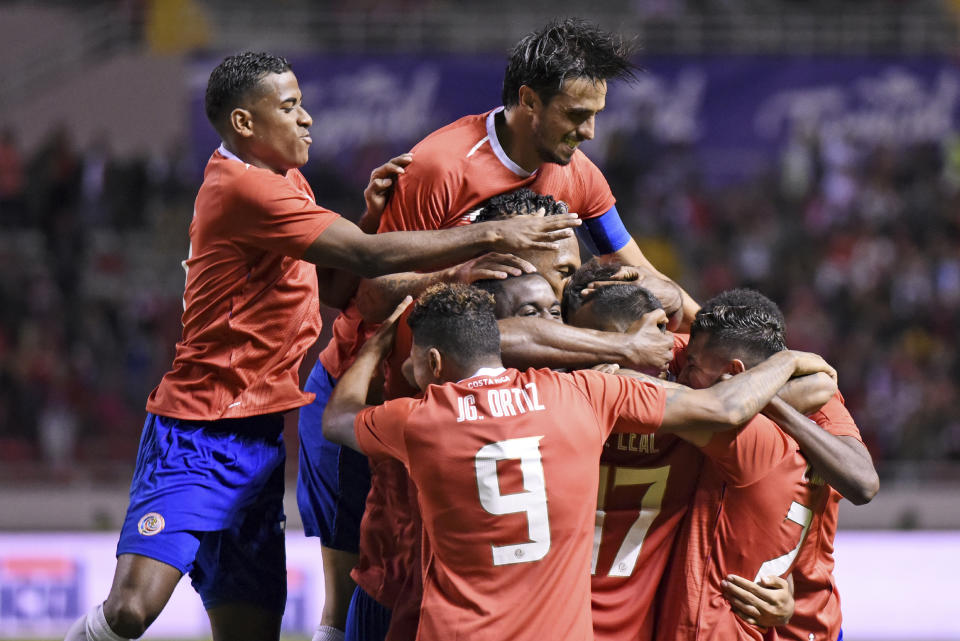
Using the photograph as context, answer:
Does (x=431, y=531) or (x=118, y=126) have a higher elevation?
(x=118, y=126)

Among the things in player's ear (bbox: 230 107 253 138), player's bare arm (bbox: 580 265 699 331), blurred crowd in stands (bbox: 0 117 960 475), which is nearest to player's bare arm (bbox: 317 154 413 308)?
player's ear (bbox: 230 107 253 138)

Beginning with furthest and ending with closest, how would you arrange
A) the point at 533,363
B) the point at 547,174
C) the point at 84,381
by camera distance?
the point at 84,381 → the point at 547,174 → the point at 533,363

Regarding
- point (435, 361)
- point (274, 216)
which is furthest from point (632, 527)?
point (274, 216)

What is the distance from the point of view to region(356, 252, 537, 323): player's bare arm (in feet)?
12.3

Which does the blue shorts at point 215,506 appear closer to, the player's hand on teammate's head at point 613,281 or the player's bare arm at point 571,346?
the player's bare arm at point 571,346

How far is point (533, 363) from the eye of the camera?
11.8 feet

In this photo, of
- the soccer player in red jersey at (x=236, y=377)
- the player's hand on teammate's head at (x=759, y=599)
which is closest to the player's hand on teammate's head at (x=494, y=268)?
the soccer player in red jersey at (x=236, y=377)

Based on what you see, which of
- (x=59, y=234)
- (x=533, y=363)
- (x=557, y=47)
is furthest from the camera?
(x=59, y=234)

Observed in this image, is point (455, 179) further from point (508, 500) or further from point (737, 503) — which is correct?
point (737, 503)

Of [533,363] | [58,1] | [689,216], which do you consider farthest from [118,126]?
[533,363]

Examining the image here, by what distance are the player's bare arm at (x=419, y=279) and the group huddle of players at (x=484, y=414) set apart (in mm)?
10

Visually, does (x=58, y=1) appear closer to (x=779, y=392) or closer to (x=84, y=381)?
(x=84, y=381)

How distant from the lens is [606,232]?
4.60 metres

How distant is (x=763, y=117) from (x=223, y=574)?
402 inches
